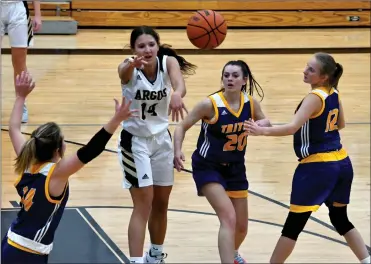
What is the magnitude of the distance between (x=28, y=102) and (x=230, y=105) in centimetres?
589

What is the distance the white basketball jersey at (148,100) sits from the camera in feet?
17.9

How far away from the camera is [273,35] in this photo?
51.8 feet

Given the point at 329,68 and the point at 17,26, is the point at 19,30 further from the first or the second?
the point at 329,68

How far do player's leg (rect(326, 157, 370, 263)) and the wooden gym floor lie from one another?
49 centimetres

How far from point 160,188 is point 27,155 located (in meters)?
1.44

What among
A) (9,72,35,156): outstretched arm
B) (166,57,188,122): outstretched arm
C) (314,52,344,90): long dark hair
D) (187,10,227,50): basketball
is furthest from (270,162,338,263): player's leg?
(9,72,35,156): outstretched arm

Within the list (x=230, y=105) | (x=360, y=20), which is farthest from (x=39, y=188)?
(x=360, y=20)

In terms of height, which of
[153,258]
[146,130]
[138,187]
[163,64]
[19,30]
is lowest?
[153,258]

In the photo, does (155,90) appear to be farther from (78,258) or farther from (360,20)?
(360,20)

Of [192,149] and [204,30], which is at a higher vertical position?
[204,30]

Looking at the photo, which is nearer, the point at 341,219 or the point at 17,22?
the point at 341,219

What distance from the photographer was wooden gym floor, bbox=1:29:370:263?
21.3 ft

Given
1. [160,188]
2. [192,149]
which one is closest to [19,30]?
[192,149]

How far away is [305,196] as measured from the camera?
5469 mm
